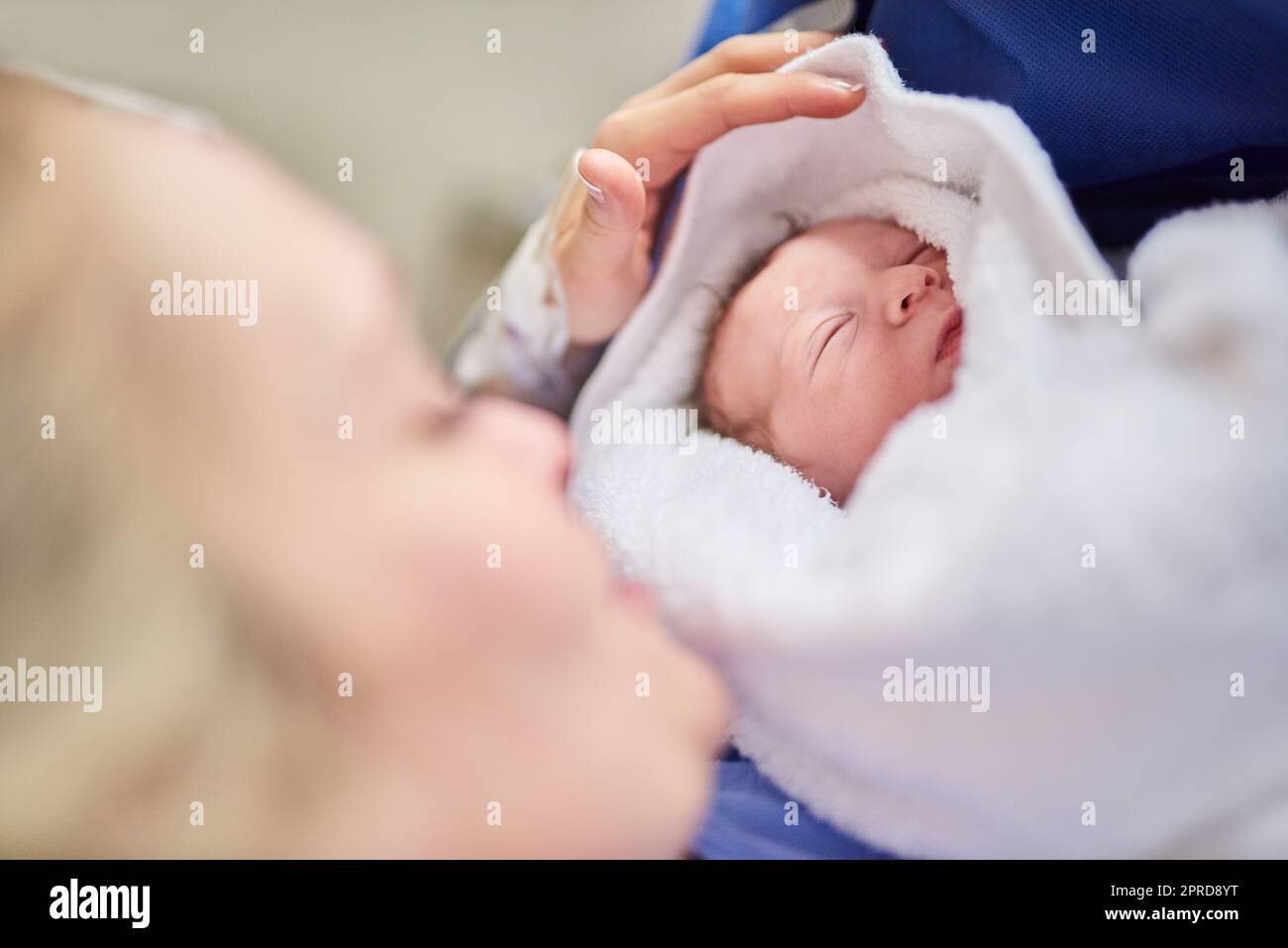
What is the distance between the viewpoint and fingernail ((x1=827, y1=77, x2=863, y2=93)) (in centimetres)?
66

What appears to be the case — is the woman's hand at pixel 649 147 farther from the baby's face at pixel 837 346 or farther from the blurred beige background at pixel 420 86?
the blurred beige background at pixel 420 86

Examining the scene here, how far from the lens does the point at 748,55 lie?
0.73 m

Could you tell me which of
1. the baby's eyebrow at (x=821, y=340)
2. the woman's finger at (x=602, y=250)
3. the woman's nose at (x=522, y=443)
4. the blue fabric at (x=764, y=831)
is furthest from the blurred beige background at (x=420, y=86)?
the blue fabric at (x=764, y=831)

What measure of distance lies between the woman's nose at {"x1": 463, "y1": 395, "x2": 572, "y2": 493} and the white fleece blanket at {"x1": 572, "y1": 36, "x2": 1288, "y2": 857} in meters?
0.09

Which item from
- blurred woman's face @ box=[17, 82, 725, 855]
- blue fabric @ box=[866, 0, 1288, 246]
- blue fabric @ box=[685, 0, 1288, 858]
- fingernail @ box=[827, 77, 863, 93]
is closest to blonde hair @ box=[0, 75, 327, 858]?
blurred woman's face @ box=[17, 82, 725, 855]

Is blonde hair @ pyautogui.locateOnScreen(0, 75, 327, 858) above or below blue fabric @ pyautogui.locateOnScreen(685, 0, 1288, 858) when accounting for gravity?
below

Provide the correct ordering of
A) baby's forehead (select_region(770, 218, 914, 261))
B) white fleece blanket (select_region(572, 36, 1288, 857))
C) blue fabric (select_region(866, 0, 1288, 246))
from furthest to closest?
baby's forehead (select_region(770, 218, 914, 261)) → blue fabric (select_region(866, 0, 1288, 246)) → white fleece blanket (select_region(572, 36, 1288, 857))

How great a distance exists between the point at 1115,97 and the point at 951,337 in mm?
217

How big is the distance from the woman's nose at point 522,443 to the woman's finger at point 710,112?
10.3 inches

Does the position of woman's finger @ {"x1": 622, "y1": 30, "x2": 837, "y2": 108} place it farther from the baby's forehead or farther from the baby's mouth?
the baby's mouth

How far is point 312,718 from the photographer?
0.50 meters

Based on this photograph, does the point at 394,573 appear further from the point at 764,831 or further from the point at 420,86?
the point at 420,86

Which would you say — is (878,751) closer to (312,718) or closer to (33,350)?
(312,718)

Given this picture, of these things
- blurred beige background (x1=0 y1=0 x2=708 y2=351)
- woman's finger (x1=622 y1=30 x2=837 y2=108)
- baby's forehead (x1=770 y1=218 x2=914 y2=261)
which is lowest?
baby's forehead (x1=770 y1=218 x2=914 y2=261)
